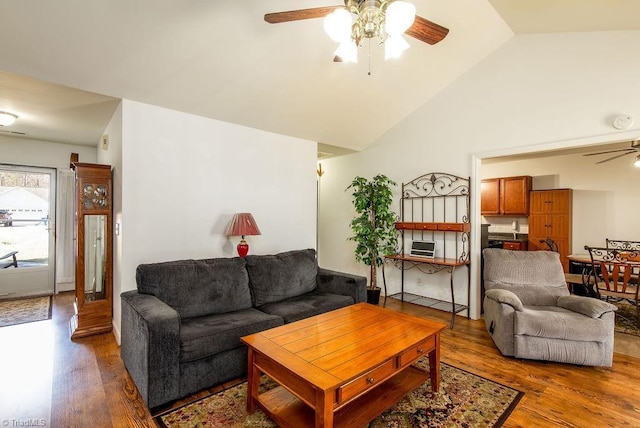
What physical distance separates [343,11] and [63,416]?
3.02 meters

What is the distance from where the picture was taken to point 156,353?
2047 millimetres

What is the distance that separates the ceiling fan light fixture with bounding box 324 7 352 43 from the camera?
1.76m

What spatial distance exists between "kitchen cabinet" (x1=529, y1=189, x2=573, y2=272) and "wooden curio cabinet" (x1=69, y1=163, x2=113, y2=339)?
23.9 ft

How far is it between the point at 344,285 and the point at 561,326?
196cm

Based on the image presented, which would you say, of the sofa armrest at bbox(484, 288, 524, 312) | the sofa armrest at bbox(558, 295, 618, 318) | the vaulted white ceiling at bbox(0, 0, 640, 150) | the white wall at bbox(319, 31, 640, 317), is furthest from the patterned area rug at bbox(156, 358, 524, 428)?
the vaulted white ceiling at bbox(0, 0, 640, 150)

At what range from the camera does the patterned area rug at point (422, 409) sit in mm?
1950

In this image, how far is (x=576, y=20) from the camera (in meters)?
2.91

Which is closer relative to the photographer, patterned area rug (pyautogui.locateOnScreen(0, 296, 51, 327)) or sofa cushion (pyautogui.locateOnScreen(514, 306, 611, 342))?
sofa cushion (pyautogui.locateOnScreen(514, 306, 611, 342))

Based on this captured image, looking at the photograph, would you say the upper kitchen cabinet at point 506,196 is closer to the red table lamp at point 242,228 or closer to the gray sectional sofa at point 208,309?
the gray sectional sofa at point 208,309

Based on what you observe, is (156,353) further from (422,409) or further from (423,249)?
(423,249)

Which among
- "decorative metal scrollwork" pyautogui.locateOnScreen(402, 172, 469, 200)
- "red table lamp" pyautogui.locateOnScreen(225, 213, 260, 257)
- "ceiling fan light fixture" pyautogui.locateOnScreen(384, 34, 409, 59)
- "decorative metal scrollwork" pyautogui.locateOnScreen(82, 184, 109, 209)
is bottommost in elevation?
"red table lamp" pyautogui.locateOnScreen(225, 213, 260, 257)

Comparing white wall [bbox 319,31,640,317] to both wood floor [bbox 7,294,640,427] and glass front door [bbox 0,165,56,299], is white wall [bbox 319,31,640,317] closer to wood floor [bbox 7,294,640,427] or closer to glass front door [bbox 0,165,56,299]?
wood floor [bbox 7,294,640,427]

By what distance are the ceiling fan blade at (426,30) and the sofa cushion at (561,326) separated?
2385 millimetres

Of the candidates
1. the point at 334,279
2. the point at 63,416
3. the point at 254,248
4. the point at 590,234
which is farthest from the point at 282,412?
the point at 590,234
